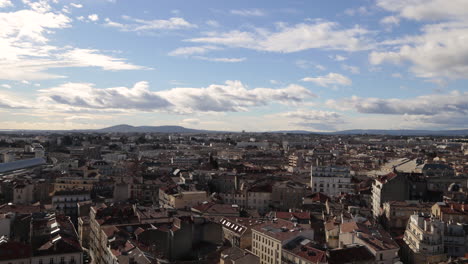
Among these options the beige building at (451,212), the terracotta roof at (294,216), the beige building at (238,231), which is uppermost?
the beige building at (451,212)

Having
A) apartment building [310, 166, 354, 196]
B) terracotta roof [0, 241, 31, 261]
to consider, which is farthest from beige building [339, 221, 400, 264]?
apartment building [310, 166, 354, 196]

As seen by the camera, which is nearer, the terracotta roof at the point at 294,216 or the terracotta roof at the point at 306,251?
the terracotta roof at the point at 306,251

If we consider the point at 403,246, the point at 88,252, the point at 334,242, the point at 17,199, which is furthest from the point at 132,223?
the point at 17,199

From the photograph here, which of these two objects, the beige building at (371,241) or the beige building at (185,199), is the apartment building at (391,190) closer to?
the beige building at (371,241)

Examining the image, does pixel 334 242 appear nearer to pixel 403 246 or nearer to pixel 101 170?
pixel 403 246

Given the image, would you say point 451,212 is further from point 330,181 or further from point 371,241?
point 330,181

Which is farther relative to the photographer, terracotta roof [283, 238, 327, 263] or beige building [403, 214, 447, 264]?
beige building [403, 214, 447, 264]

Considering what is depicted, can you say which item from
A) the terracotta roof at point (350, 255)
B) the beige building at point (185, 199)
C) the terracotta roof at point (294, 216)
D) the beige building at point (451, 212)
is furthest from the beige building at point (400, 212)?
the beige building at point (185, 199)

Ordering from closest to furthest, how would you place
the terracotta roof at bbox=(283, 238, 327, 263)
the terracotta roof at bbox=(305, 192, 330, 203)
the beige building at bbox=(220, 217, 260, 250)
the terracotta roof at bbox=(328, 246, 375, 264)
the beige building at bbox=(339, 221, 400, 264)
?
1. the terracotta roof at bbox=(283, 238, 327, 263)
2. the terracotta roof at bbox=(328, 246, 375, 264)
3. the beige building at bbox=(339, 221, 400, 264)
4. the beige building at bbox=(220, 217, 260, 250)
5. the terracotta roof at bbox=(305, 192, 330, 203)

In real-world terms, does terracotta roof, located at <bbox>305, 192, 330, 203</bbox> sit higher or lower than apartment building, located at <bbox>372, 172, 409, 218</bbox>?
lower

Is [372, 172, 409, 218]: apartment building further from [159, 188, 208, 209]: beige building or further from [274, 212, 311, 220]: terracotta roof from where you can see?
[159, 188, 208, 209]: beige building

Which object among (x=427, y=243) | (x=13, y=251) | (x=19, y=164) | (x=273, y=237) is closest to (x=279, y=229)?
(x=273, y=237)

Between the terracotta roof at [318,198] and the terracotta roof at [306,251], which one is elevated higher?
the terracotta roof at [318,198]
